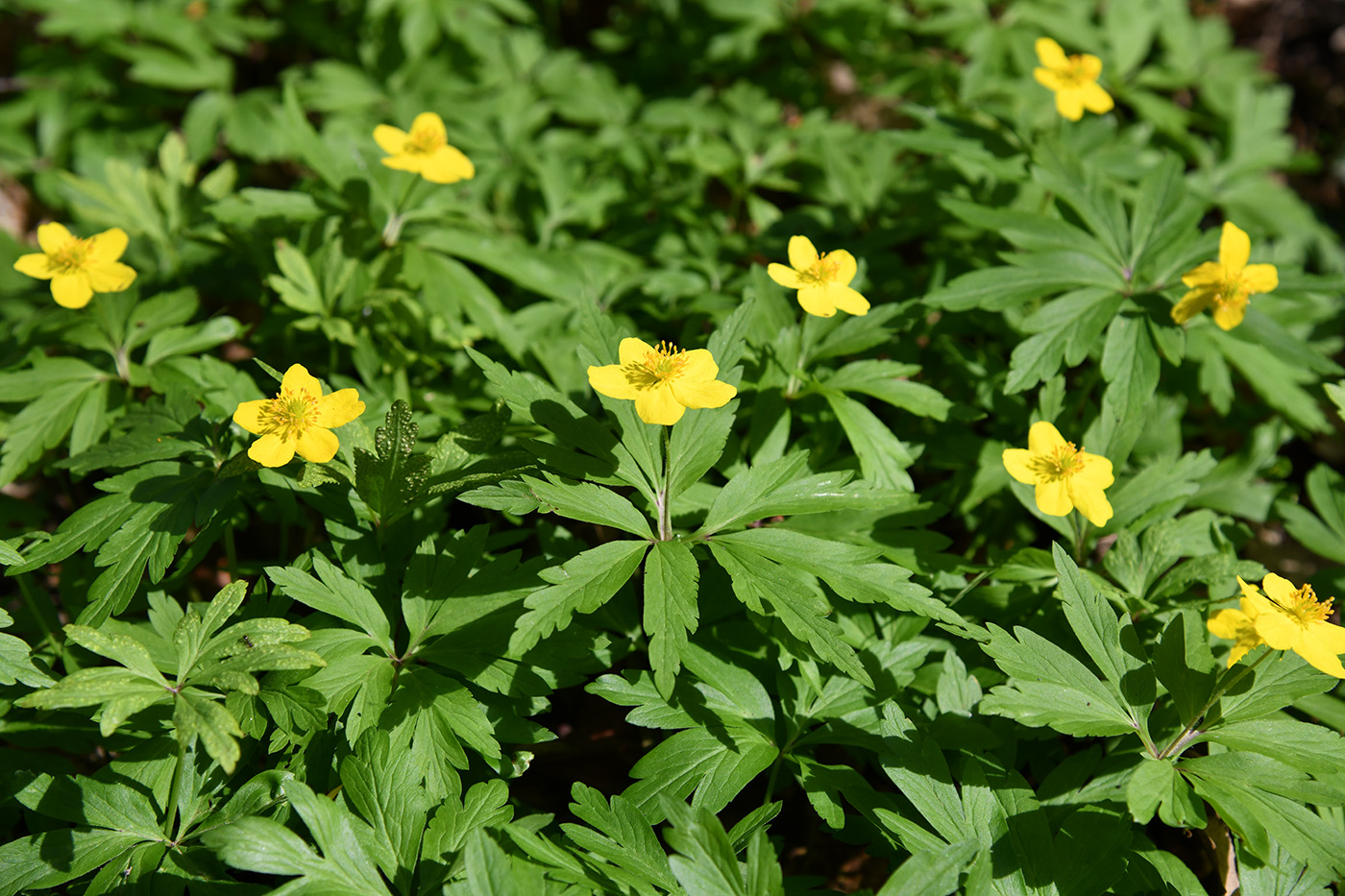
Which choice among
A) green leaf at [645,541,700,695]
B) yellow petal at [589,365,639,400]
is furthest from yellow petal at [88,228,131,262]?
green leaf at [645,541,700,695]

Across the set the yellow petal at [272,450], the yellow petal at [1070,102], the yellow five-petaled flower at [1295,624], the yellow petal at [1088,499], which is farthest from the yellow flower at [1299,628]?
the yellow petal at [272,450]

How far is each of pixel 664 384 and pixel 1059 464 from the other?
1.11 m

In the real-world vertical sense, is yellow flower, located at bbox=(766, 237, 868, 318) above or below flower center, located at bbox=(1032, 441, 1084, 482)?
above

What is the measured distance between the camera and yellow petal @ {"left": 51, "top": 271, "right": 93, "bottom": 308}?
263 centimetres

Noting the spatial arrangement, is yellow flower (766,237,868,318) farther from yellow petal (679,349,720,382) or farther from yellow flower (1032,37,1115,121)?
yellow flower (1032,37,1115,121)

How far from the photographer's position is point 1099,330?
2.81m

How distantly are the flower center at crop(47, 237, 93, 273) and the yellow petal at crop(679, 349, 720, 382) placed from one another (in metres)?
1.98

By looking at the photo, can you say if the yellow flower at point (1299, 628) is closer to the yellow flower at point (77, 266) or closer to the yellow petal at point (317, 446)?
the yellow petal at point (317, 446)

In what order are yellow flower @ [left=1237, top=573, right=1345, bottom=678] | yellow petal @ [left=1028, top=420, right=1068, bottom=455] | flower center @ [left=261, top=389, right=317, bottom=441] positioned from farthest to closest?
yellow petal @ [left=1028, top=420, right=1068, bottom=455], flower center @ [left=261, top=389, right=317, bottom=441], yellow flower @ [left=1237, top=573, right=1345, bottom=678]

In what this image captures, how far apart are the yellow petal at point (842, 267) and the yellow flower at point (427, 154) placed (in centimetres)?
131

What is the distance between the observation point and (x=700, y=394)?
2082mm

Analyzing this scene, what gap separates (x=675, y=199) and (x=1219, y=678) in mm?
2914

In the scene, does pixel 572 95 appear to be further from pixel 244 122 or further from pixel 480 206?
pixel 244 122

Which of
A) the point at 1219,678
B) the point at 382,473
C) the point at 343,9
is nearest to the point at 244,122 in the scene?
the point at 343,9
